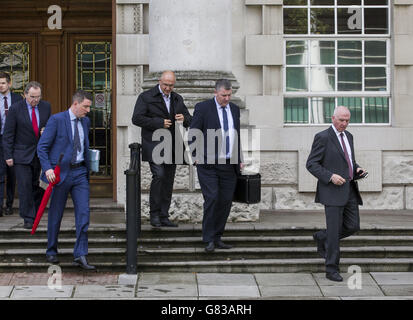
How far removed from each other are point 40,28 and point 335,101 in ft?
14.4

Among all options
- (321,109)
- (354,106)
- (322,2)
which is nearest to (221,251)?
(321,109)

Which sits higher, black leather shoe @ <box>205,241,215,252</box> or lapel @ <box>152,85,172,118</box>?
lapel @ <box>152,85,172,118</box>

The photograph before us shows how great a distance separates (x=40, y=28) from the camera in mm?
14312

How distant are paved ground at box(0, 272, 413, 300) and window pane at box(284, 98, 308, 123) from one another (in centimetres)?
392

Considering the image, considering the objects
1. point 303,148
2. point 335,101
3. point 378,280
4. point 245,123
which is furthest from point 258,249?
point 335,101

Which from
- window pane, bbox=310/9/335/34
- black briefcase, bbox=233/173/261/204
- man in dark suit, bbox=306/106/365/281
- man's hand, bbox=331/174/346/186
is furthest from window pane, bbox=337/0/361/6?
man's hand, bbox=331/174/346/186

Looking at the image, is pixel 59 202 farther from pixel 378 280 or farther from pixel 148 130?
pixel 378 280

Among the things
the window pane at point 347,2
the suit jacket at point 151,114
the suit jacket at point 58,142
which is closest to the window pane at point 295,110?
the window pane at point 347,2

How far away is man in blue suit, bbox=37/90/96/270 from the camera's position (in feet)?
32.5

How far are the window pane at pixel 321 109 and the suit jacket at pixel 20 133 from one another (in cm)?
402

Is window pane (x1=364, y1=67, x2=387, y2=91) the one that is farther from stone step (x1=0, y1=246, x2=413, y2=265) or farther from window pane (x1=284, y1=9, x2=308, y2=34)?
stone step (x1=0, y1=246, x2=413, y2=265)

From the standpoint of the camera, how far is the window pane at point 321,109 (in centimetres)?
1373

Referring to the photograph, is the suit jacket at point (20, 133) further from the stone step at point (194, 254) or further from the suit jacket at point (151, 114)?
the stone step at point (194, 254)

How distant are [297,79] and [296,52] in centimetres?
38
